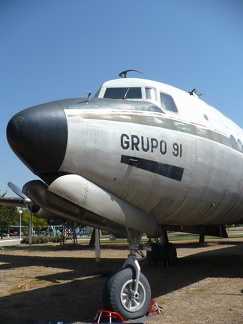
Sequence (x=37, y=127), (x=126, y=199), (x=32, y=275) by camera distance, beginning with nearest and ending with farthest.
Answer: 1. (x=37, y=127)
2. (x=126, y=199)
3. (x=32, y=275)

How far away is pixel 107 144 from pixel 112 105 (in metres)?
0.93

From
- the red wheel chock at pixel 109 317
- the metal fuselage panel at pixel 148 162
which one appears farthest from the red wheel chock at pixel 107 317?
the metal fuselage panel at pixel 148 162

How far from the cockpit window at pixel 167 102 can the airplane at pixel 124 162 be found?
3 centimetres

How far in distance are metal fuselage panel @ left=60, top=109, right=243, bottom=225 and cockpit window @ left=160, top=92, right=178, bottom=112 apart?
2.00ft

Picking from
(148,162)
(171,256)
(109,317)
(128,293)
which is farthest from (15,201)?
(109,317)

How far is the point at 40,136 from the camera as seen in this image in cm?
630

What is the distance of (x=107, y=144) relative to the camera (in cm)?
689

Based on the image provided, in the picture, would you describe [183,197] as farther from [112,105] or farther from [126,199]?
[112,105]

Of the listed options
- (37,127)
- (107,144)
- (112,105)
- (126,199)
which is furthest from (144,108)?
(37,127)

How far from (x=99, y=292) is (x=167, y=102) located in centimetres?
526

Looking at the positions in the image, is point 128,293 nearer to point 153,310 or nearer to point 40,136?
point 153,310

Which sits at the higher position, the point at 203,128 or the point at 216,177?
the point at 203,128

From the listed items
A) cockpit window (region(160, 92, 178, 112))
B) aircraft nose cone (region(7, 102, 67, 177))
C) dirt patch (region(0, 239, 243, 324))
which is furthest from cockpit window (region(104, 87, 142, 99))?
dirt patch (region(0, 239, 243, 324))

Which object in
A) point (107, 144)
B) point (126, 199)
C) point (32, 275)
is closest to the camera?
point (107, 144)
